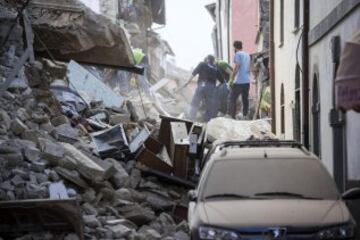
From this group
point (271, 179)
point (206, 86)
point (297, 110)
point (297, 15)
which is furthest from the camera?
point (206, 86)

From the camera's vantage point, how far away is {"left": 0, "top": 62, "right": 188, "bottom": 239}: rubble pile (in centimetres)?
995

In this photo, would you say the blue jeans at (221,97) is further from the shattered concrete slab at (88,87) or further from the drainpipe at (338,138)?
the drainpipe at (338,138)

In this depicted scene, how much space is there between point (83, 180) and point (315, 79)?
6194 millimetres

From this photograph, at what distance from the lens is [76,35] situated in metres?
15.8

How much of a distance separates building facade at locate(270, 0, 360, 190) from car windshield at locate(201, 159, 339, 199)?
8.64 feet

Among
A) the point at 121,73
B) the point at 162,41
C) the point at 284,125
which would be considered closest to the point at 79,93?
the point at 284,125

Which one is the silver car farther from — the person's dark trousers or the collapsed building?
the person's dark trousers

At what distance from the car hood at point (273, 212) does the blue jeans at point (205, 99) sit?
14.0 m

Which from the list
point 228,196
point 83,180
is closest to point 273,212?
point 228,196

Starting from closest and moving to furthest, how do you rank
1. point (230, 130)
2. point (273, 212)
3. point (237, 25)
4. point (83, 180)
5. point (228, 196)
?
1. point (273, 212)
2. point (228, 196)
3. point (83, 180)
4. point (230, 130)
5. point (237, 25)

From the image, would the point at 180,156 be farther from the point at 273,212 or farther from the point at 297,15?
the point at 297,15

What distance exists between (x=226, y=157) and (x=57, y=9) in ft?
27.4

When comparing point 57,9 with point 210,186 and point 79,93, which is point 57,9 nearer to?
point 79,93

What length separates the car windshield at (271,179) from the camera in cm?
739
